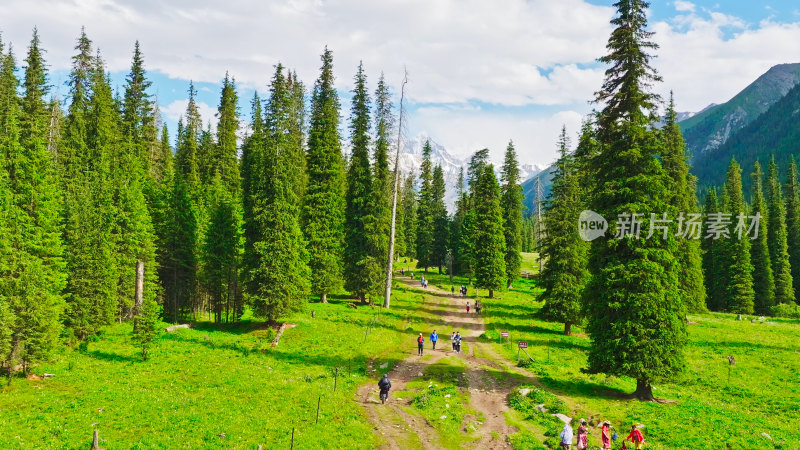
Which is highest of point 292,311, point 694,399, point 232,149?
point 232,149

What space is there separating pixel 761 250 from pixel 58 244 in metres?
90.8

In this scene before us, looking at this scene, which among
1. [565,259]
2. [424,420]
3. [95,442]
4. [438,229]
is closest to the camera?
[95,442]

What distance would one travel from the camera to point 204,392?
22281 mm

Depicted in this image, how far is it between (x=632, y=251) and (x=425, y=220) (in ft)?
199

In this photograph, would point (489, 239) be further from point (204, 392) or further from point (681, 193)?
point (204, 392)

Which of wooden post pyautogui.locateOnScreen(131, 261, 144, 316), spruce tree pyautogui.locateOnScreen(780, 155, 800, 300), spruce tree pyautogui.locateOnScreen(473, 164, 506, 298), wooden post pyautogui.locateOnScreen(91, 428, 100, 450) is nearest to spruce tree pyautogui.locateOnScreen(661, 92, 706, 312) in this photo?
spruce tree pyautogui.locateOnScreen(473, 164, 506, 298)

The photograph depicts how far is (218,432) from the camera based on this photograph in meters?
17.5

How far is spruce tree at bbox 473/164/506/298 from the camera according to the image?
53781mm

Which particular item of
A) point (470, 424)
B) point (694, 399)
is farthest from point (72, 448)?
point (694, 399)

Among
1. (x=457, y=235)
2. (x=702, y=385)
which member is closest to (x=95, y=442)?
(x=702, y=385)

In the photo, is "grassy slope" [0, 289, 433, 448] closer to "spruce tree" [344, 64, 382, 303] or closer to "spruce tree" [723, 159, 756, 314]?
"spruce tree" [344, 64, 382, 303]

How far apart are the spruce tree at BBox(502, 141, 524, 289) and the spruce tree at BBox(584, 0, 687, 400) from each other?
121 feet

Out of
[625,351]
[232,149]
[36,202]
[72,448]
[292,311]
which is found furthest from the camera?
[232,149]

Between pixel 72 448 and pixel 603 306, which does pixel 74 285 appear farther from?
pixel 603 306
